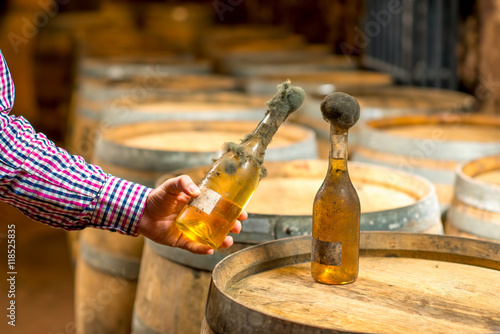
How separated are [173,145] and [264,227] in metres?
1.20

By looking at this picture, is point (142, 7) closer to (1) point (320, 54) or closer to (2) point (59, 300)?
(1) point (320, 54)

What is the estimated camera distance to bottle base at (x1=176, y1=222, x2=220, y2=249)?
1.38 metres

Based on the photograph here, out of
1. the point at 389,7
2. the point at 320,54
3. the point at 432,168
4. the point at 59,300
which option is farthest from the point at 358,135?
the point at 320,54

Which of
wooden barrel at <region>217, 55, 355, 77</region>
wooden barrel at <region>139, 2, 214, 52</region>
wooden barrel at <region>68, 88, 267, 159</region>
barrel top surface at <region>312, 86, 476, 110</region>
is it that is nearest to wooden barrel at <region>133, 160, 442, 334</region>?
wooden barrel at <region>68, 88, 267, 159</region>

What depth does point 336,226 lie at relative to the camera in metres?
1.28

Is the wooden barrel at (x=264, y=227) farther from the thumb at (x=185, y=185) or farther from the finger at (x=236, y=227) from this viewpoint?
the thumb at (x=185, y=185)

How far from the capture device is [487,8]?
11.4 feet

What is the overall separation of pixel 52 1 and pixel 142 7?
1552mm

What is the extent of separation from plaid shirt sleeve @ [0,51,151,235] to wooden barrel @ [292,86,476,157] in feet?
4.59

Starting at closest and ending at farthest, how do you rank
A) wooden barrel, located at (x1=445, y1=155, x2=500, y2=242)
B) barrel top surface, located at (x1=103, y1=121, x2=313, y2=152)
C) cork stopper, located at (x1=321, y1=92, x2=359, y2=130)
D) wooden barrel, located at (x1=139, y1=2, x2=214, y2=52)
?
cork stopper, located at (x1=321, y1=92, x2=359, y2=130)
wooden barrel, located at (x1=445, y1=155, x2=500, y2=242)
barrel top surface, located at (x1=103, y1=121, x2=313, y2=152)
wooden barrel, located at (x1=139, y1=2, x2=214, y2=52)

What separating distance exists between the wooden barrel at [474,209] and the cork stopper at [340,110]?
0.78 m

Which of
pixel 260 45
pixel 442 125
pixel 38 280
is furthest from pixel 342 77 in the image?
pixel 260 45

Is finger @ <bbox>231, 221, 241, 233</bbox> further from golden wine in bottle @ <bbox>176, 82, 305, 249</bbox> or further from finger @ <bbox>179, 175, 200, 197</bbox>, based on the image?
finger @ <bbox>179, 175, 200, 197</bbox>

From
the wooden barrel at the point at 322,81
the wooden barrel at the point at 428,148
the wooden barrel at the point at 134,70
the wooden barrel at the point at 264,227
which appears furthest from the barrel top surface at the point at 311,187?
the wooden barrel at the point at 134,70
